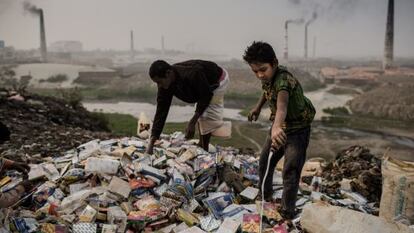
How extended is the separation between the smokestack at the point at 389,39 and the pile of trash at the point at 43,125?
30115 mm

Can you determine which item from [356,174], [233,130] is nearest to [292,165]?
[356,174]

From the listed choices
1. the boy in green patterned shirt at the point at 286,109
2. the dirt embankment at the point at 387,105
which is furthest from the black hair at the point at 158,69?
the dirt embankment at the point at 387,105

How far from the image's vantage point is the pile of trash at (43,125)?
5.52 m

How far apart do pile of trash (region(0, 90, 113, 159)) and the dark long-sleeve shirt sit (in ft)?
6.09

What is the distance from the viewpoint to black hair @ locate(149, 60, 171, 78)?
3.41 metres

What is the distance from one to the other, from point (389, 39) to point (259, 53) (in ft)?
120

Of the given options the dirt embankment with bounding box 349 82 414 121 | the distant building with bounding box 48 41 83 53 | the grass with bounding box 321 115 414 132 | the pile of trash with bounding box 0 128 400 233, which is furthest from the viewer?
the distant building with bounding box 48 41 83 53

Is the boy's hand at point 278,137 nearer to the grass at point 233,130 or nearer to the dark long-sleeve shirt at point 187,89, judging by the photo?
the dark long-sleeve shirt at point 187,89

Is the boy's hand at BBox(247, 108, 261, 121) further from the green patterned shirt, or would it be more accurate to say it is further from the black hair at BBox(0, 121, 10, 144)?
the black hair at BBox(0, 121, 10, 144)

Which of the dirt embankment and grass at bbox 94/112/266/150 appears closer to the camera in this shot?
grass at bbox 94/112/266/150

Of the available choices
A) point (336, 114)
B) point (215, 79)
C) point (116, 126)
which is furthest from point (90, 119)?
point (336, 114)

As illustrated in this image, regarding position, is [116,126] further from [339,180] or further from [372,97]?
[372,97]

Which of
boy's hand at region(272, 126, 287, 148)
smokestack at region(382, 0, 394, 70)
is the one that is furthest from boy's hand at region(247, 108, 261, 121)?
smokestack at region(382, 0, 394, 70)

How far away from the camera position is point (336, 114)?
19.2 meters
